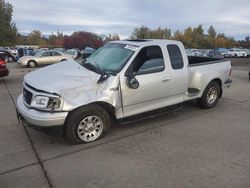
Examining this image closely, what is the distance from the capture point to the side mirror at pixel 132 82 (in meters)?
5.00

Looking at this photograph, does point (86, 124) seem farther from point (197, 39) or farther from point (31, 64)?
point (197, 39)

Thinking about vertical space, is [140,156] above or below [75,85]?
below

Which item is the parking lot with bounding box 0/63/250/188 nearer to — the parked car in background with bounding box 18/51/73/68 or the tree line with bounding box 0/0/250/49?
the parked car in background with bounding box 18/51/73/68

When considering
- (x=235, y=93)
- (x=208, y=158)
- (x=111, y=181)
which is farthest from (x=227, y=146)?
(x=235, y=93)

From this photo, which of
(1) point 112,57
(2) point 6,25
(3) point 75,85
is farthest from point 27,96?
(2) point 6,25

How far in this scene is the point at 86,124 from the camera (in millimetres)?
4750

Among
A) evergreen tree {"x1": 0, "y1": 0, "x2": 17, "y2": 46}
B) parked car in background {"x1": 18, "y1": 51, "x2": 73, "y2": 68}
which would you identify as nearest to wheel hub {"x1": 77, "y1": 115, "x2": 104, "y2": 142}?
parked car in background {"x1": 18, "y1": 51, "x2": 73, "y2": 68}

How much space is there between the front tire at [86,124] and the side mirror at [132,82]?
0.67 meters

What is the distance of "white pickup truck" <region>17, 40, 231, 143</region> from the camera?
4449 mm

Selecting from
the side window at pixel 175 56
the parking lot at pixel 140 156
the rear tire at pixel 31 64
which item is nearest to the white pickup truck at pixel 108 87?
the side window at pixel 175 56

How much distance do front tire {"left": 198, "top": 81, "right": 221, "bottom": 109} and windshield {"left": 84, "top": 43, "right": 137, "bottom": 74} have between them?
2508 millimetres

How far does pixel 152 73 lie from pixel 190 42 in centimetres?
10086

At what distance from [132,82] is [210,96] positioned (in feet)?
9.56

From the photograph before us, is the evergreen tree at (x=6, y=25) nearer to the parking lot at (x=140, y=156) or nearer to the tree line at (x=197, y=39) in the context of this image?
the parking lot at (x=140, y=156)
